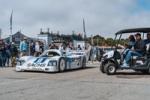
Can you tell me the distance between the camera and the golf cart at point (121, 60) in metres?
16.4

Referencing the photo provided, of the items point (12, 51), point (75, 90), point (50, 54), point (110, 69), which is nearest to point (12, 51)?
point (12, 51)

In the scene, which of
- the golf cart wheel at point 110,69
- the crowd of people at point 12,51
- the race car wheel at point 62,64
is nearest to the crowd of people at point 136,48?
the golf cart wheel at point 110,69

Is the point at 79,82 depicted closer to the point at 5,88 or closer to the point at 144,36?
the point at 5,88

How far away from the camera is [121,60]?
1672 centimetres

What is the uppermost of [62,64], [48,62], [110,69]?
[48,62]

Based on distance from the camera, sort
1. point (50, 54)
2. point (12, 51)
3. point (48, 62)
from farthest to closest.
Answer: point (12, 51), point (50, 54), point (48, 62)

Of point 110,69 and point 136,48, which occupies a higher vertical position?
point 136,48

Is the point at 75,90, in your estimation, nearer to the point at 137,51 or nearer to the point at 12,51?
the point at 137,51

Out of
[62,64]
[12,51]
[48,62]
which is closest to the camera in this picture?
[48,62]

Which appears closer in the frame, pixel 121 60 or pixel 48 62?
pixel 121 60

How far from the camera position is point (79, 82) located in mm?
13633

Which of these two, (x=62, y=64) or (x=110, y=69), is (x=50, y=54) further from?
(x=110, y=69)

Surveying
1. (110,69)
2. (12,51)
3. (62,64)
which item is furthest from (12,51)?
(110,69)

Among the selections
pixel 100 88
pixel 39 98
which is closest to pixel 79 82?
pixel 100 88
